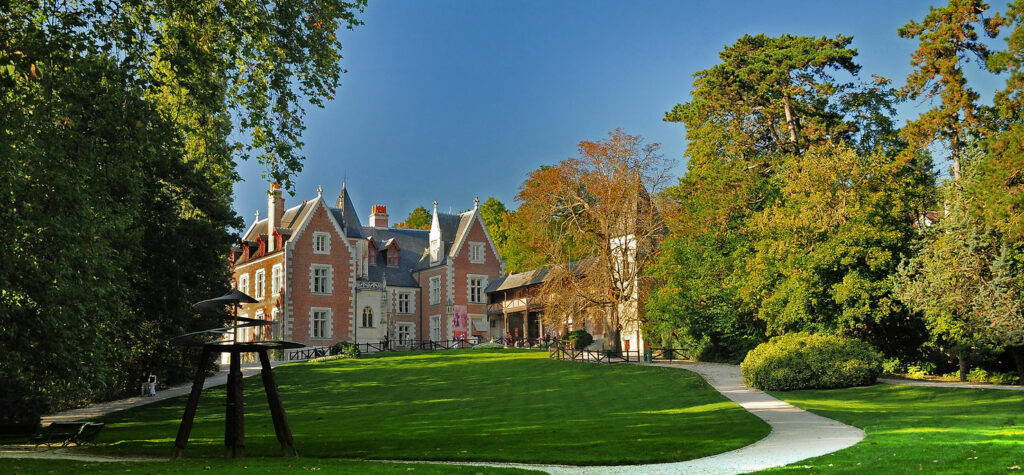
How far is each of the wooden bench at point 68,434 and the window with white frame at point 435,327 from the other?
42.5m

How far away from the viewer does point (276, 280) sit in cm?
5503

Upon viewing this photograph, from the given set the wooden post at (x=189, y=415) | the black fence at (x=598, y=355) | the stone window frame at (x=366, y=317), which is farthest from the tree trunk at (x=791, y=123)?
the stone window frame at (x=366, y=317)

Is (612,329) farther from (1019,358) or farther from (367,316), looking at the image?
(367,316)

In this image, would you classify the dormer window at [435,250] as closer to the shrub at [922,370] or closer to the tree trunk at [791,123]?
the tree trunk at [791,123]

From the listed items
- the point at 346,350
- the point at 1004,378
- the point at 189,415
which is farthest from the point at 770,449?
the point at 346,350

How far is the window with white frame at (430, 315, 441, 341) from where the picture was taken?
60844 millimetres

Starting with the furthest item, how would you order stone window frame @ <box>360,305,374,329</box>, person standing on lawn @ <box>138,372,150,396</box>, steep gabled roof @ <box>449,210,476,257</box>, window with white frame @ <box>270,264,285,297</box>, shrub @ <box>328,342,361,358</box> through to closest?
steep gabled roof @ <box>449,210,476,257</box>
stone window frame @ <box>360,305,374,329</box>
window with white frame @ <box>270,264,285,297</box>
shrub @ <box>328,342,361,358</box>
person standing on lawn @ <box>138,372,150,396</box>

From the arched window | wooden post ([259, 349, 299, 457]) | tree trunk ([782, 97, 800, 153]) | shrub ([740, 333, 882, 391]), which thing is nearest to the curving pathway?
wooden post ([259, 349, 299, 457])

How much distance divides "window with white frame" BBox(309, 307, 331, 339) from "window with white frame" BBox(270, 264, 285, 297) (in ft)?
8.42

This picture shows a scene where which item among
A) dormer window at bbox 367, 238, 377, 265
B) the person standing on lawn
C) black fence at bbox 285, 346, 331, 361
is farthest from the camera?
dormer window at bbox 367, 238, 377, 265

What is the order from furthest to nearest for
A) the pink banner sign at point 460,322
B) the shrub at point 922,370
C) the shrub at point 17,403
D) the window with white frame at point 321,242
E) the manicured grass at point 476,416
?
the pink banner sign at point 460,322
the window with white frame at point 321,242
the shrub at point 922,370
the shrub at point 17,403
the manicured grass at point 476,416

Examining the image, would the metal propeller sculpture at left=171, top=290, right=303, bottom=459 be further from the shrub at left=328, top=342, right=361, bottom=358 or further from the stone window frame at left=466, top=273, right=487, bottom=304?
the stone window frame at left=466, top=273, right=487, bottom=304

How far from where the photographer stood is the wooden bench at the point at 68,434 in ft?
58.7

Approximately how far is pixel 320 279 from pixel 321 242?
8.19 ft
